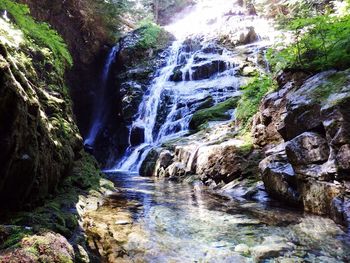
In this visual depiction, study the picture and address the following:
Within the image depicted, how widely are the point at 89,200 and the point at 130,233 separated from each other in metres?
2.27

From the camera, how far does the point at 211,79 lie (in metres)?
22.3

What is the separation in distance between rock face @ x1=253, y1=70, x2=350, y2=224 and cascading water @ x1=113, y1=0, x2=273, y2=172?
409 inches

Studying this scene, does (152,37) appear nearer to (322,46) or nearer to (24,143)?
(322,46)

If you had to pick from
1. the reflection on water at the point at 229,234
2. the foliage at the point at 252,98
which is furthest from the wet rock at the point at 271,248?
the foliage at the point at 252,98

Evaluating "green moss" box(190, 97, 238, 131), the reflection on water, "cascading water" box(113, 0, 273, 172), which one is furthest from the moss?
"green moss" box(190, 97, 238, 131)

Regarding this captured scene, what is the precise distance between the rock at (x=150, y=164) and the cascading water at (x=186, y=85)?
1161mm

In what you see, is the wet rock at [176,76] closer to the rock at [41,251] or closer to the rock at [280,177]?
the rock at [280,177]

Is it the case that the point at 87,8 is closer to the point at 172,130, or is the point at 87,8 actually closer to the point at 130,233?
the point at 172,130

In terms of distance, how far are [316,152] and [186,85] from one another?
664 inches

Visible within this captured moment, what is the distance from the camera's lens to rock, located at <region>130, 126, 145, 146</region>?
20297 millimetres

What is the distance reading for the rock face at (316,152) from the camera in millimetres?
5445

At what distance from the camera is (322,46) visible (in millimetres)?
7719

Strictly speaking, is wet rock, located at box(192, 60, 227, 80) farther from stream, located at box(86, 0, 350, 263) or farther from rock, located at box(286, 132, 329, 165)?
rock, located at box(286, 132, 329, 165)

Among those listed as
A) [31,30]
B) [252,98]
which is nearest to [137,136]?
[252,98]
